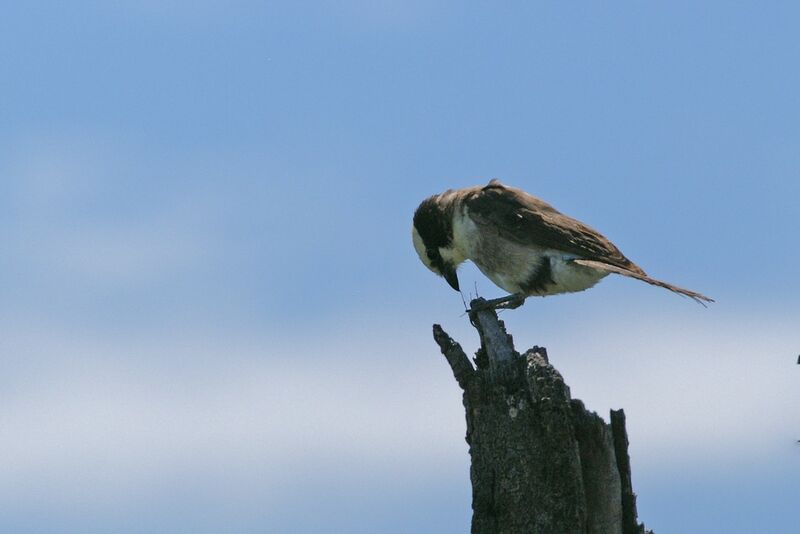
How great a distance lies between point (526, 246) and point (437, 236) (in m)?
1.03

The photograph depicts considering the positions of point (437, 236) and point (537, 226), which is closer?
point (537, 226)

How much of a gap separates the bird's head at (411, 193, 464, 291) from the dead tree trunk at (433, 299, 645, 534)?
362 centimetres

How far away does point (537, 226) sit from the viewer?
354 inches

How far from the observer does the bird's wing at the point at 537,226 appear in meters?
8.87

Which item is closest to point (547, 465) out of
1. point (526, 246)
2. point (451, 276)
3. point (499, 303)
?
point (499, 303)

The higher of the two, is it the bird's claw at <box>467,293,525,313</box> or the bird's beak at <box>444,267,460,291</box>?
the bird's beak at <box>444,267,460,291</box>

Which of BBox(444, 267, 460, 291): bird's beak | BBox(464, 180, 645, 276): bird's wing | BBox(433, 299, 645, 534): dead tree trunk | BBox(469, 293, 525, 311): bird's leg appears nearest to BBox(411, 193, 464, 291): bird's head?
BBox(444, 267, 460, 291): bird's beak

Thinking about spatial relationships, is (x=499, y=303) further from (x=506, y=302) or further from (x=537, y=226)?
(x=537, y=226)

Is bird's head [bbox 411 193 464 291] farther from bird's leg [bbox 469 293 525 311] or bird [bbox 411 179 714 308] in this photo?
bird's leg [bbox 469 293 525 311]

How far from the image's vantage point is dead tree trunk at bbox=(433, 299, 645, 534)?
19.1 feet

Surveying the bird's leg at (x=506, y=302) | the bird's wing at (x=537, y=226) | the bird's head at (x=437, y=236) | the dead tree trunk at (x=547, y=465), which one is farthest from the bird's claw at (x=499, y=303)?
the dead tree trunk at (x=547, y=465)

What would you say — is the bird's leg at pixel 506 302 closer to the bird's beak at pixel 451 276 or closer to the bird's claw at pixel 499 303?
the bird's claw at pixel 499 303

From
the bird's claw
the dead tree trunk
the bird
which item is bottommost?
the dead tree trunk

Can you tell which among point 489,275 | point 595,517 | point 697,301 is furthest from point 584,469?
point 489,275
